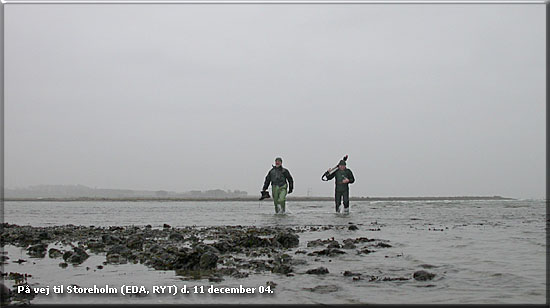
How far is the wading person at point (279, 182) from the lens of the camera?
77.3 feet

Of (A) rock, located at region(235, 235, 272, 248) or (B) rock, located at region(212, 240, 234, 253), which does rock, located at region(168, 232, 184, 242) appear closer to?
(A) rock, located at region(235, 235, 272, 248)

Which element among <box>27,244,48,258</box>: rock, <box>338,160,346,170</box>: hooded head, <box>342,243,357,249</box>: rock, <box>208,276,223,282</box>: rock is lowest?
<box>27,244,48,258</box>: rock

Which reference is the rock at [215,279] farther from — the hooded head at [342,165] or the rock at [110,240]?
the hooded head at [342,165]

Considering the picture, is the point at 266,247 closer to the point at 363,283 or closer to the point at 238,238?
the point at 238,238

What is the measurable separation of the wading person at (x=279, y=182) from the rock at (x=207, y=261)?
51.7 ft

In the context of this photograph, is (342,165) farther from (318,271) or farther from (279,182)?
(318,271)

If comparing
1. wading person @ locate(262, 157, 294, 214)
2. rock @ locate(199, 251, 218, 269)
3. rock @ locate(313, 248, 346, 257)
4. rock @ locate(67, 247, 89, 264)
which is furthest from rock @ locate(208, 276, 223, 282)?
wading person @ locate(262, 157, 294, 214)

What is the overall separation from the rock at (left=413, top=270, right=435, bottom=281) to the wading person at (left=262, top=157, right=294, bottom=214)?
16725 millimetres

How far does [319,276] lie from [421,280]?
146cm

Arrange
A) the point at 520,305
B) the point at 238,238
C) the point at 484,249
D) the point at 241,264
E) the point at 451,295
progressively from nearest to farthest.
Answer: the point at 520,305, the point at 451,295, the point at 241,264, the point at 484,249, the point at 238,238

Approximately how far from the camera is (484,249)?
9.84 m

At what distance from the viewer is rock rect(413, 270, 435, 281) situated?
6.72 meters

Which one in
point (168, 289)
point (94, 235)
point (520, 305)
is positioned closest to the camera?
point (520, 305)

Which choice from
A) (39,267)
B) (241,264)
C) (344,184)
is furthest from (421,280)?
(344,184)
